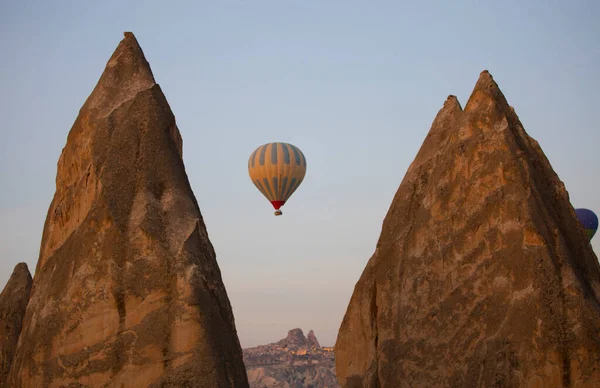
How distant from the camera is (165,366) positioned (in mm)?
17125

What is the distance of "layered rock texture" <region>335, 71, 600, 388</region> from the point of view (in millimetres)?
18828

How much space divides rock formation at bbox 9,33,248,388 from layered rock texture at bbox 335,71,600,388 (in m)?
4.46

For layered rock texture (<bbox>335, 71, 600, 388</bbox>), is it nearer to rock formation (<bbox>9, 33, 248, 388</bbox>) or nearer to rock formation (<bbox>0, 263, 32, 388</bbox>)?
rock formation (<bbox>9, 33, 248, 388</bbox>)

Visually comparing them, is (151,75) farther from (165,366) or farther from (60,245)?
(165,366)

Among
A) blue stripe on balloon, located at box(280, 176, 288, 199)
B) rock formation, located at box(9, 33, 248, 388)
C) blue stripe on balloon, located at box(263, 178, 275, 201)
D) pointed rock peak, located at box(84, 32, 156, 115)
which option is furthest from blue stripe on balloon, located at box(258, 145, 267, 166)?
rock formation, located at box(9, 33, 248, 388)

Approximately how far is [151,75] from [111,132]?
1552 millimetres

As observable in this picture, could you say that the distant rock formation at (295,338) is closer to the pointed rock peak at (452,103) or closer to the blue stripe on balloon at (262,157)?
the blue stripe on balloon at (262,157)

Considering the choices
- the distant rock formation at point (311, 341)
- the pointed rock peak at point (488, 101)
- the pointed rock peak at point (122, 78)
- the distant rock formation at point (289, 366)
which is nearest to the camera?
the pointed rock peak at point (122, 78)

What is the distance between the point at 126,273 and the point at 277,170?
28.3m

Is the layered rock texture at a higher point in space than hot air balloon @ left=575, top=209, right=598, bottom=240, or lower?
lower

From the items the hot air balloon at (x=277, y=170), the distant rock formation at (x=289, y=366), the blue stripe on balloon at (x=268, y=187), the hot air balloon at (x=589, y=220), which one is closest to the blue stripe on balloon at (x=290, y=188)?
the hot air balloon at (x=277, y=170)

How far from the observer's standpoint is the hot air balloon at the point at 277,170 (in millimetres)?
45750

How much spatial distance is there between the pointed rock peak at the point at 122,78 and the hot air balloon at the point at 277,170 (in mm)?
25412

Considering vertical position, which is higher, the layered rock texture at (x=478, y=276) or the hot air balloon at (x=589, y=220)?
the hot air balloon at (x=589, y=220)
